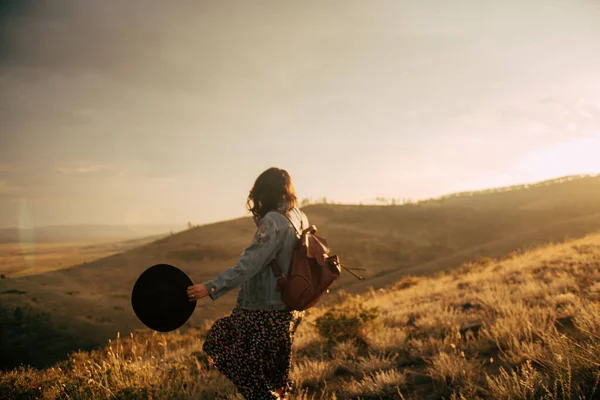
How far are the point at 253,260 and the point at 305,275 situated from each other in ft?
1.51

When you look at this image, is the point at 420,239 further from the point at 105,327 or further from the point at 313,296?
the point at 313,296

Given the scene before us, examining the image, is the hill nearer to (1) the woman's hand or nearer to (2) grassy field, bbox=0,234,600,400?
(2) grassy field, bbox=0,234,600,400

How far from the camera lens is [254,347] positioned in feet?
10.6

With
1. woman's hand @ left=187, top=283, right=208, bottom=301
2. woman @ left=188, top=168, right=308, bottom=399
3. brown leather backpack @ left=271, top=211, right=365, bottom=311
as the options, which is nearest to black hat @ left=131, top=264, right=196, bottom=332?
woman's hand @ left=187, top=283, right=208, bottom=301

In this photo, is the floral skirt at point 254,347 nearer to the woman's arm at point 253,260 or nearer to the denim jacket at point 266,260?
the denim jacket at point 266,260

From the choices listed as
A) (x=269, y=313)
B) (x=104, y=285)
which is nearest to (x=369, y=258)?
(x=104, y=285)

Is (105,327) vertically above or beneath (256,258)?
beneath

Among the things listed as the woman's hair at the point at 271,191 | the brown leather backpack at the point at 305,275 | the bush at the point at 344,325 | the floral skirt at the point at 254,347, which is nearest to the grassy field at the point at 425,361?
the bush at the point at 344,325

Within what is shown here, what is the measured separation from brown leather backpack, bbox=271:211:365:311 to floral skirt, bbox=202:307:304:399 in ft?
0.88

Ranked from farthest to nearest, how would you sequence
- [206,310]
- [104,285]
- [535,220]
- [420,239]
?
[535,220] < [420,239] < [104,285] < [206,310]

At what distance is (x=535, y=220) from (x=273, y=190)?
46732 millimetres

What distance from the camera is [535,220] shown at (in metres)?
41.7

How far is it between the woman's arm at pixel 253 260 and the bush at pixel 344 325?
4226 mm

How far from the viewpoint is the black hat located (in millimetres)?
2973
